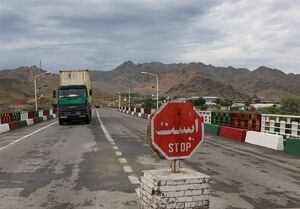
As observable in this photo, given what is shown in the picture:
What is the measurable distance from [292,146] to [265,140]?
220 cm

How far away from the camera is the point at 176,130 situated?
248 inches

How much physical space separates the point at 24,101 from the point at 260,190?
185 metres

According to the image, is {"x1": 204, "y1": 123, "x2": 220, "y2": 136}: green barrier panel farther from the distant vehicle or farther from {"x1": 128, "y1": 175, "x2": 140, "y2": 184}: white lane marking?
{"x1": 128, "y1": 175, "x2": 140, "y2": 184}: white lane marking

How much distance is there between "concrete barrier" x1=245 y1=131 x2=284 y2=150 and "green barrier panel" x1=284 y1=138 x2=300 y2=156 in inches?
13.7

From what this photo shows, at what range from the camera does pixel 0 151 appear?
54.7 ft

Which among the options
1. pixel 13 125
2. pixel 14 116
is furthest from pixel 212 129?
pixel 14 116

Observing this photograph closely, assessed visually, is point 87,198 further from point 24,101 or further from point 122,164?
point 24,101

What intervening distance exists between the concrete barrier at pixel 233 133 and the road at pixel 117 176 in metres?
4.76

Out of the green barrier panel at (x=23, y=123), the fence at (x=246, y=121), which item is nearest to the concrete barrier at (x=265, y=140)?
the fence at (x=246, y=121)

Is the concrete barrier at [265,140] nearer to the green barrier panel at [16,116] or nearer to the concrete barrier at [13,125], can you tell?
the concrete barrier at [13,125]

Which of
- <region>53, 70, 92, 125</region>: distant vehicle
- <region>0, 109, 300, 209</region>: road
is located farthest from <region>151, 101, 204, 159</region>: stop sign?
<region>53, 70, 92, 125</region>: distant vehicle

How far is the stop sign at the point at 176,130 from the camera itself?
20.4 feet

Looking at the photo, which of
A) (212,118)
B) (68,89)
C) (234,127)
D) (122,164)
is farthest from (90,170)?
(68,89)

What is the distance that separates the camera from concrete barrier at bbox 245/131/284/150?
17.8 m
